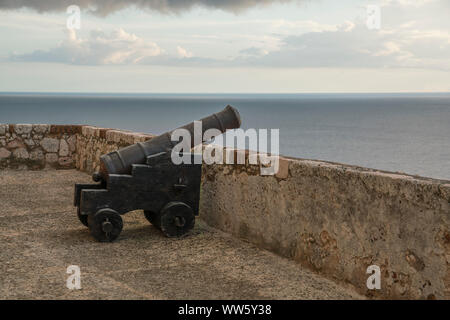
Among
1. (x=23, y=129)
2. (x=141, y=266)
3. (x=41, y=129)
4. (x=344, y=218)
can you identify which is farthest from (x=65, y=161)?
(x=344, y=218)

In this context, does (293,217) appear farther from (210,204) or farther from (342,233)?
(210,204)

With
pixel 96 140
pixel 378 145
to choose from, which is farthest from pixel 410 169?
pixel 96 140

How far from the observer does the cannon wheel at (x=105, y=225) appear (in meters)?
4.96

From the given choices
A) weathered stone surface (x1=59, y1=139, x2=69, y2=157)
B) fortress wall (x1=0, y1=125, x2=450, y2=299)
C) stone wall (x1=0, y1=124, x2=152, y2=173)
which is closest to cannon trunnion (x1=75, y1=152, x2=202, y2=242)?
fortress wall (x1=0, y1=125, x2=450, y2=299)

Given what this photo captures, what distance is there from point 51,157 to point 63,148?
0.91 feet

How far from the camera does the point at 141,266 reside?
430 centimetres

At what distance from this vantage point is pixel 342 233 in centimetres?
389

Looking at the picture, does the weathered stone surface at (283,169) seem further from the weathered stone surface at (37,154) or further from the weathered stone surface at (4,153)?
the weathered stone surface at (4,153)

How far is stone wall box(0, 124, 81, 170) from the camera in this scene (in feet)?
32.2

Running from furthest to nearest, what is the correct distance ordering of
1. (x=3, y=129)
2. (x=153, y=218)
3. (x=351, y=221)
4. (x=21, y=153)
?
(x=21, y=153), (x=3, y=129), (x=153, y=218), (x=351, y=221)

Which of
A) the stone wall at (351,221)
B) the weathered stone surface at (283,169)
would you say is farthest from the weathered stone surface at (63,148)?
the weathered stone surface at (283,169)

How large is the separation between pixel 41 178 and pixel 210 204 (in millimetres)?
4487

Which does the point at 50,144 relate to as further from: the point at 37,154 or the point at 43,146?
the point at 37,154

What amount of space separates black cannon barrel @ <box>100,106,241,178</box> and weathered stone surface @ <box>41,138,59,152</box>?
5.16 meters
